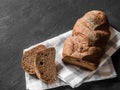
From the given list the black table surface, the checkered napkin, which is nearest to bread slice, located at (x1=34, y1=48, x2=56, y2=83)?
the checkered napkin

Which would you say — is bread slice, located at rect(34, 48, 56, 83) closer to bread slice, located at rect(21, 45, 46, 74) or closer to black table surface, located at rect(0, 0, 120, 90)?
bread slice, located at rect(21, 45, 46, 74)

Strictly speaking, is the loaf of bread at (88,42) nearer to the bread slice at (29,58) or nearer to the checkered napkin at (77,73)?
the checkered napkin at (77,73)

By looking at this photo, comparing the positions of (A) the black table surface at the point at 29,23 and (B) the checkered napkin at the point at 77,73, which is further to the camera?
(A) the black table surface at the point at 29,23

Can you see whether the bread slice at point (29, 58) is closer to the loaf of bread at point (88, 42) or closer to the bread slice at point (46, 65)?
the bread slice at point (46, 65)

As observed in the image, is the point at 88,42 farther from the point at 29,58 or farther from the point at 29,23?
the point at 29,23

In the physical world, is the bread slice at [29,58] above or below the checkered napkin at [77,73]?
above

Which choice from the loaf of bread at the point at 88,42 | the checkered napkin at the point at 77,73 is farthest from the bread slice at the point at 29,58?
the loaf of bread at the point at 88,42
